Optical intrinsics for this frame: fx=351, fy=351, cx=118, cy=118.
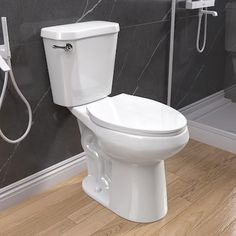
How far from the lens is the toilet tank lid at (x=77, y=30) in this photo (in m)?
1.56

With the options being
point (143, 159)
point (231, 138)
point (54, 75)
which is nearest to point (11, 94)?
point (54, 75)

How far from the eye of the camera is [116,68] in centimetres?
205

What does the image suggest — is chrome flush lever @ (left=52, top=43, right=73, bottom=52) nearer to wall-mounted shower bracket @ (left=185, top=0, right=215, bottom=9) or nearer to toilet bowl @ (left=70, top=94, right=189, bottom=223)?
toilet bowl @ (left=70, top=94, right=189, bottom=223)

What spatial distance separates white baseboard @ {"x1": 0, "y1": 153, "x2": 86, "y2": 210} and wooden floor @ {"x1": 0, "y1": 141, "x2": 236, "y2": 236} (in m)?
0.04

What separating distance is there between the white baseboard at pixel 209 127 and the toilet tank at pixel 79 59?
92cm

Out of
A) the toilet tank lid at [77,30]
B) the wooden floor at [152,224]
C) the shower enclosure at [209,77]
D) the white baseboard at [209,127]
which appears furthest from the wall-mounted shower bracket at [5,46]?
the white baseboard at [209,127]

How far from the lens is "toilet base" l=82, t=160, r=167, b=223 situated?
1576mm

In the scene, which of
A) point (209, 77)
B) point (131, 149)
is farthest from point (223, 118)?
point (131, 149)

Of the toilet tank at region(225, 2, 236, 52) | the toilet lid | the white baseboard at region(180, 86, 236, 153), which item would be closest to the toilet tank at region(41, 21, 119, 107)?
the toilet lid

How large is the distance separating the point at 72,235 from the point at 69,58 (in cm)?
79

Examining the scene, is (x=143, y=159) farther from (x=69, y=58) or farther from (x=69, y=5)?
(x=69, y=5)

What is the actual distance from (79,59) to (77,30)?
0.13 metres

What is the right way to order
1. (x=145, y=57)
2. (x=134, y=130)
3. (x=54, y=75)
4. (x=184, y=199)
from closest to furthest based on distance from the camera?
1. (x=134, y=130)
2. (x=54, y=75)
3. (x=184, y=199)
4. (x=145, y=57)

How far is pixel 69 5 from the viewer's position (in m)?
1.71
